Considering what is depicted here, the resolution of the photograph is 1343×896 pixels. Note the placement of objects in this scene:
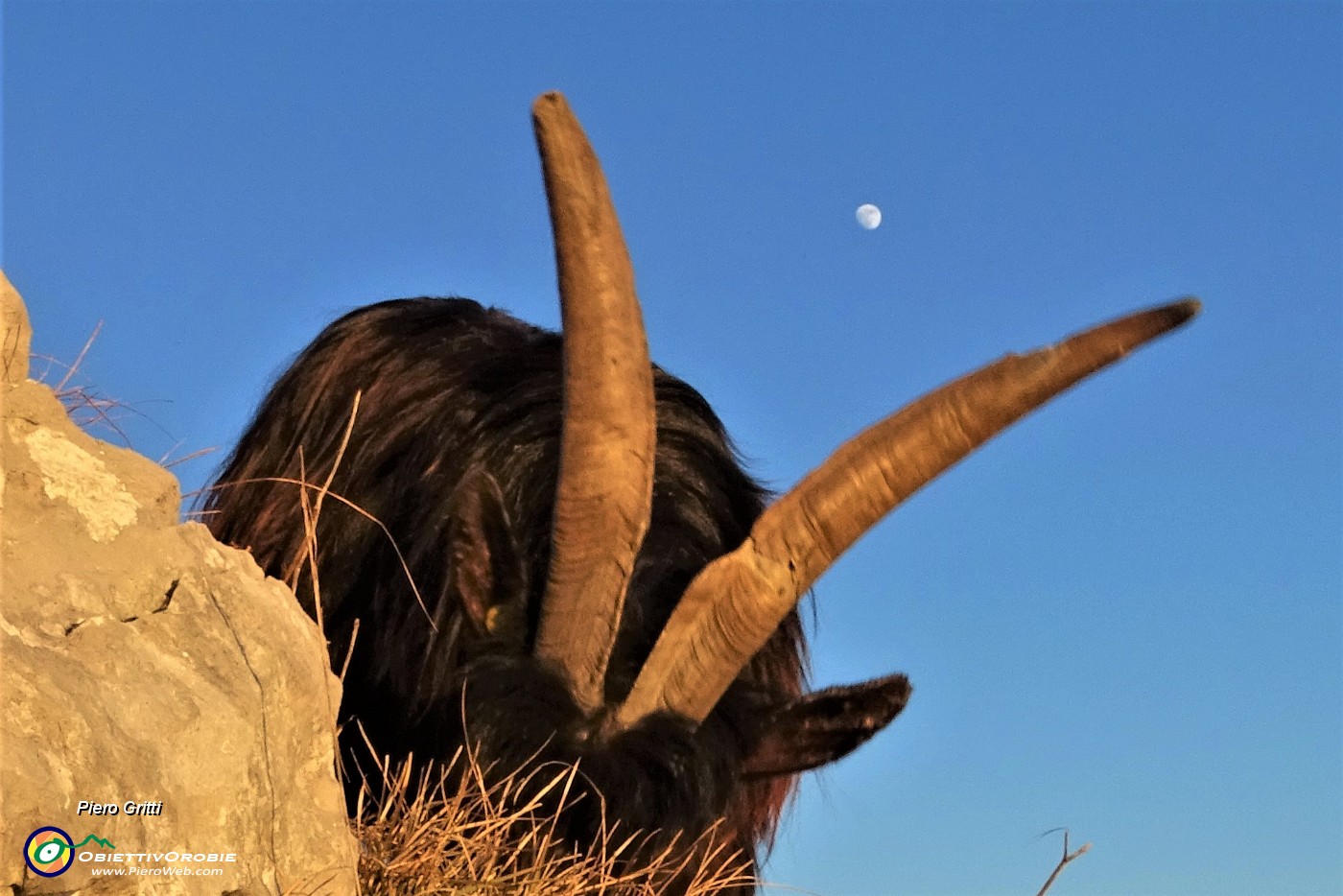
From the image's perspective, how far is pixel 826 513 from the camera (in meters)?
3.80

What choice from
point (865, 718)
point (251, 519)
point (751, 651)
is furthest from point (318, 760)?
point (251, 519)

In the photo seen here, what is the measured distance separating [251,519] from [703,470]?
137 centimetres

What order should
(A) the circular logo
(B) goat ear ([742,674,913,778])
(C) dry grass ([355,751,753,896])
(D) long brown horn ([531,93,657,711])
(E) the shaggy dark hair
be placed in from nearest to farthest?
(A) the circular logo → (C) dry grass ([355,751,753,896]) → (D) long brown horn ([531,93,657,711]) → (E) the shaggy dark hair → (B) goat ear ([742,674,913,778])

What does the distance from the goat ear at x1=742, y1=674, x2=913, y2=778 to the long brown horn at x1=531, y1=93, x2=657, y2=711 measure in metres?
0.58

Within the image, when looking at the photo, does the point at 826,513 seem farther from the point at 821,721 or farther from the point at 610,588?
the point at 821,721

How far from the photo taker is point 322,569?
4.57 meters

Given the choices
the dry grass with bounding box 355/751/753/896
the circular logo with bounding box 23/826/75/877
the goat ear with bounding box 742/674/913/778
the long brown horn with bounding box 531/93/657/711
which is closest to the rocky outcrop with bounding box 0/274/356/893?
the circular logo with bounding box 23/826/75/877

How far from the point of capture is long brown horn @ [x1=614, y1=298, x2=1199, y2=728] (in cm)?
366

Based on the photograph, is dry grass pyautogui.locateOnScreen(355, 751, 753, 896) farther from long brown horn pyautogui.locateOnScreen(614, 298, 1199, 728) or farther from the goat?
long brown horn pyautogui.locateOnScreen(614, 298, 1199, 728)

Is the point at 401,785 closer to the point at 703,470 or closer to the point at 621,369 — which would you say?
the point at 621,369
